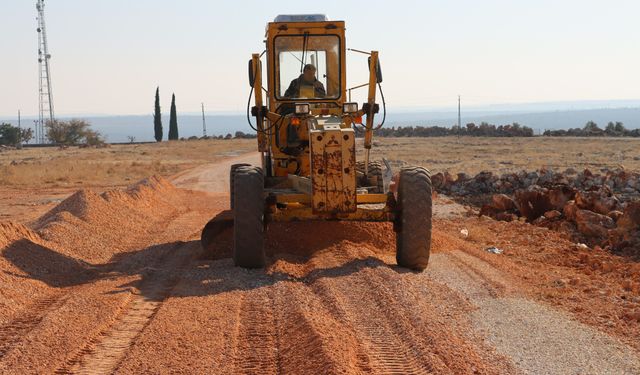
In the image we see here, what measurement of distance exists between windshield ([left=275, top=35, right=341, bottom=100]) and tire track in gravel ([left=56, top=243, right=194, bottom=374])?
3372mm

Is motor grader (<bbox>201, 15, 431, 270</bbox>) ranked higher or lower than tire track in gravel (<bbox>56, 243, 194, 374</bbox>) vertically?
higher

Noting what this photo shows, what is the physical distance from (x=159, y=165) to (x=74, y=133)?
40225mm

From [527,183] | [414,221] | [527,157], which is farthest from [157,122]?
[414,221]

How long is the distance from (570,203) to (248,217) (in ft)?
31.1

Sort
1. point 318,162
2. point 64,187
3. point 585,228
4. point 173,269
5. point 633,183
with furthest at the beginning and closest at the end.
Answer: point 64,187 < point 633,183 < point 585,228 < point 173,269 < point 318,162

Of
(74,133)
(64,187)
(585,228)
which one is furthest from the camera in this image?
(74,133)

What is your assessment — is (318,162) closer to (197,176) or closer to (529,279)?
(529,279)

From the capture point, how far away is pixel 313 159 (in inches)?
429

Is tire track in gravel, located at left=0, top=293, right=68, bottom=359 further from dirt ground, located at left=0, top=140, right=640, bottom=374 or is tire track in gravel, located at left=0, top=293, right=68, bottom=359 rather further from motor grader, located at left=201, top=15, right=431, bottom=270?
motor grader, located at left=201, top=15, right=431, bottom=270

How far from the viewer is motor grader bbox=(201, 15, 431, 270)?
36.0ft

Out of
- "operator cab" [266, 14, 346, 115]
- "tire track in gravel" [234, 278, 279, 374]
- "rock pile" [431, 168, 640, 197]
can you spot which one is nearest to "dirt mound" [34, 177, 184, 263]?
"operator cab" [266, 14, 346, 115]

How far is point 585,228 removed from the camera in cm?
1647

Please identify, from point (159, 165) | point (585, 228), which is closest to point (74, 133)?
point (159, 165)

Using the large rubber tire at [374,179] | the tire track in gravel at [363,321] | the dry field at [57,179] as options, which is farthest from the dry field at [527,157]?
the tire track in gravel at [363,321]
